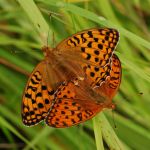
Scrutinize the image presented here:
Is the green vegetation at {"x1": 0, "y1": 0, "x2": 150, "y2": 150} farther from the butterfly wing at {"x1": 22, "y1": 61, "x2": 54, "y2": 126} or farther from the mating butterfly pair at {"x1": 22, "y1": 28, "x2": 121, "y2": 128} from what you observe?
the butterfly wing at {"x1": 22, "y1": 61, "x2": 54, "y2": 126}

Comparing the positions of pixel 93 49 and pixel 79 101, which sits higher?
pixel 93 49

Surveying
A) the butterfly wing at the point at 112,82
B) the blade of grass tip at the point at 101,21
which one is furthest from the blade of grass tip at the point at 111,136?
the blade of grass tip at the point at 101,21

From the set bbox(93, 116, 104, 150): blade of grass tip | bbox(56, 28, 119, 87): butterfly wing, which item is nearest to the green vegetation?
bbox(56, 28, 119, 87): butterfly wing

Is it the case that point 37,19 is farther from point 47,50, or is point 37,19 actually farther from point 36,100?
point 36,100

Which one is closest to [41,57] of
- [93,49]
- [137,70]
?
[93,49]

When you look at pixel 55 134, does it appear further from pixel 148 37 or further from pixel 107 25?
pixel 107 25
